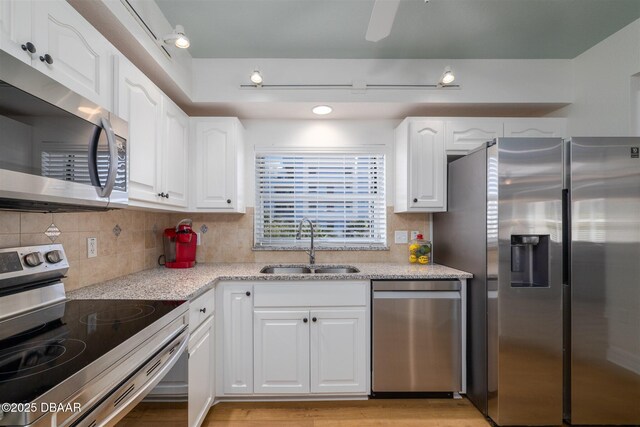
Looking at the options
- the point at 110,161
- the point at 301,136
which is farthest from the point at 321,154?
the point at 110,161

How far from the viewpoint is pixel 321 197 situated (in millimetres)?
2820

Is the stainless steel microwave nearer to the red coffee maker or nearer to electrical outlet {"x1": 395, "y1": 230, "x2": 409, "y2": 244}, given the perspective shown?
the red coffee maker

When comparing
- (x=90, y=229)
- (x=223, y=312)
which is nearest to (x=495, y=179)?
(x=223, y=312)

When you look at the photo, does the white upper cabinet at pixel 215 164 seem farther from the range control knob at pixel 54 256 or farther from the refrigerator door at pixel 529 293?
the refrigerator door at pixel 529 293

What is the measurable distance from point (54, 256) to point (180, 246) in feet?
3.33

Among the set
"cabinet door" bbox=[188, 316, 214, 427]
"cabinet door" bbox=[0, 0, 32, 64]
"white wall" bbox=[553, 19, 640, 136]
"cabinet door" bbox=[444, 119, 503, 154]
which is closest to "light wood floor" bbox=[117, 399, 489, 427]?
"cabinet door" bbox=[188, 316, 214, 427]

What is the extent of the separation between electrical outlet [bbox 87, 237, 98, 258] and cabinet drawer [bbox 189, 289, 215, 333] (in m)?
0.65

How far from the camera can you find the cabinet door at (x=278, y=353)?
2.09 meters

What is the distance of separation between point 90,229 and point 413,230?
7.81 feet

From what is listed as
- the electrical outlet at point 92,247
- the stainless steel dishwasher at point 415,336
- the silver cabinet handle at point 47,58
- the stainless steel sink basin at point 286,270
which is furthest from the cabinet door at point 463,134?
the electrical outlet at point 92,247

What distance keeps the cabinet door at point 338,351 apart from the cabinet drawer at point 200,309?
673 mm

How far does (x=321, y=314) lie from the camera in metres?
2.11

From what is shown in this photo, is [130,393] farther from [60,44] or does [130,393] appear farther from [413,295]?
[413,295]

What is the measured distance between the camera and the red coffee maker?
232cm
